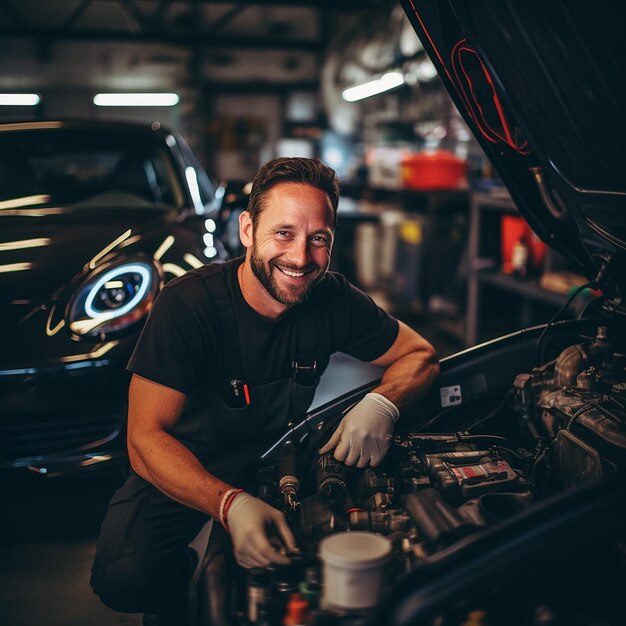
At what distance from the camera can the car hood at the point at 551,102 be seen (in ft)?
3.92

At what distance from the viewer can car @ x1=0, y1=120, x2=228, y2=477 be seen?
7.50ft

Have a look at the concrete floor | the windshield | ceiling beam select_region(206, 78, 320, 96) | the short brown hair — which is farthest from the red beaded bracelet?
ceiling beam select_region(206, 78, 320, 96)

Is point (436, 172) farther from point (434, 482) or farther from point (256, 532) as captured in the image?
point (256, 532)

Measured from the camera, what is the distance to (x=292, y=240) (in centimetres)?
165

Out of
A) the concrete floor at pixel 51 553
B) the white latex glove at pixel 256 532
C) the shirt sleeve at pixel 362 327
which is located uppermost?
the shirt sleeve at pixel 362 327

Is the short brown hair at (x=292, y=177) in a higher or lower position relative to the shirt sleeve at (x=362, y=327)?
higher

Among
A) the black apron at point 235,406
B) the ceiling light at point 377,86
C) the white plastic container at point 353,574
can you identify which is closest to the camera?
the white plastic container at point 353,574

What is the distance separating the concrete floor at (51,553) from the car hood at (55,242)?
26.2 inches

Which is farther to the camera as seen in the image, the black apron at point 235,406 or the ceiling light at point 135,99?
the ceiling light at point 135,99

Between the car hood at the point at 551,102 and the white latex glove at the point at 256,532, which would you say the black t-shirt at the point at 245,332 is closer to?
the white latex glove at the point at 256,532

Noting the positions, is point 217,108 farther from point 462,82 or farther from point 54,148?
point 462,82

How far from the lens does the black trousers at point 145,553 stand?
1.61 meters

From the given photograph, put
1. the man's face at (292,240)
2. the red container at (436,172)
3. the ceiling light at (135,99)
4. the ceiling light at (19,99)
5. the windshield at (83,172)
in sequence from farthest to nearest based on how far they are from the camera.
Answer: the ceiling light at (135,99) < the ceiling light at (19,99) < the red container at (436,172) < the windshield at (83,172) < the man's face at (292,240)

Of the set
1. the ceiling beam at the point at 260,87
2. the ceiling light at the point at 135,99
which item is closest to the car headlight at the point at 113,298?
the ceiling light at the point at 135,99
